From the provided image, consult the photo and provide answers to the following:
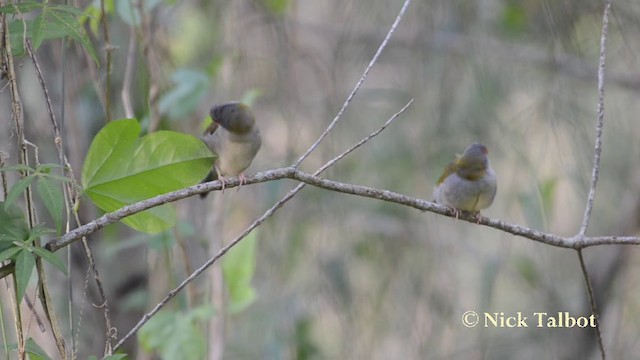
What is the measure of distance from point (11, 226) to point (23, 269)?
Answer: 0.14 m

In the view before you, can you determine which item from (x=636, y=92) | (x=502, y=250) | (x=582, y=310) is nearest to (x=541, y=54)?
(x=636, y=92)

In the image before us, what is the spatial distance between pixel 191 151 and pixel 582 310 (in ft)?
10.3

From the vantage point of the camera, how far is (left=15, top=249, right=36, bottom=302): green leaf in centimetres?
138

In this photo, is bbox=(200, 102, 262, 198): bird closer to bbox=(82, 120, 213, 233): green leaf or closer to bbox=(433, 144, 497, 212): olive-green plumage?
bbox=(433, 144, 497, 212): olive-green plumage

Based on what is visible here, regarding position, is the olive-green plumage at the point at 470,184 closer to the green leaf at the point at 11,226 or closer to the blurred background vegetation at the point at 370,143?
the blurred background vegetation at the point at 370,143

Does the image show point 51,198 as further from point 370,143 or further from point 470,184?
point 370,143

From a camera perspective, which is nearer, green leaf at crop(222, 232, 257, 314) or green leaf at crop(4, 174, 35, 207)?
green leaf at crop(4, 174, 35, 207)

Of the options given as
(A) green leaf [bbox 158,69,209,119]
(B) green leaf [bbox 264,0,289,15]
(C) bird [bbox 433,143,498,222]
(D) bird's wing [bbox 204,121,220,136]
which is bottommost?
(C) bird [bbox 433,143,498,222]

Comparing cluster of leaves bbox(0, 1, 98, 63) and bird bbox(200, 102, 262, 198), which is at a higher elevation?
bird bbox(200, 102, 262, 198)

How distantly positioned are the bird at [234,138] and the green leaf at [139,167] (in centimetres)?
85

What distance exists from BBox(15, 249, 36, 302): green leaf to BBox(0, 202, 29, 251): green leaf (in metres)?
0.05

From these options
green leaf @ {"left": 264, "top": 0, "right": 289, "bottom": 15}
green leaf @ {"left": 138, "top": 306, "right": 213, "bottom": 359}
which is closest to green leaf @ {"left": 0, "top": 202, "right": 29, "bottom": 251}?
green leaf @ {"left": 138, "top": 306, "right": 213, "bottom": 359}

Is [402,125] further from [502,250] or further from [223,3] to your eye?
[223,3]

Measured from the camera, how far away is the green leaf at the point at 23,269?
138 cm
